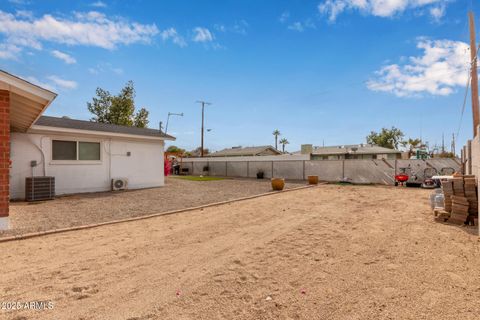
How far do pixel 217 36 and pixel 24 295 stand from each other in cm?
1511

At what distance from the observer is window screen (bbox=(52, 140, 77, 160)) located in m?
10.9

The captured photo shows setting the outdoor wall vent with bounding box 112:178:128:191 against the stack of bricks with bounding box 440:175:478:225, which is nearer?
the stack of bricks with bounding box 440:175:478:225

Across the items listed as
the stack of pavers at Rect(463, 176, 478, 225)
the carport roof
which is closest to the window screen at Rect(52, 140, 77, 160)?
the carport roof

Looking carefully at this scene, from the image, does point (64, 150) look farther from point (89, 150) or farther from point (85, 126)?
point (85, 126)

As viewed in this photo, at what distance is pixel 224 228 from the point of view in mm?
5992

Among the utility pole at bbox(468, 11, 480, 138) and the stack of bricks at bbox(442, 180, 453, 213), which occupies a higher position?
the utility pole at bbox(468, 11, 480, 138)

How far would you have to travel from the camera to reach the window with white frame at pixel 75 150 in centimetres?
1095

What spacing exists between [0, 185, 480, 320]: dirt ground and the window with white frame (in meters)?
7.05

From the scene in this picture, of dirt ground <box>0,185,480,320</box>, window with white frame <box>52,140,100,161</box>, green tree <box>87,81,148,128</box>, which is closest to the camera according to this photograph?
dirt ground <box>0,185,480,320</box>

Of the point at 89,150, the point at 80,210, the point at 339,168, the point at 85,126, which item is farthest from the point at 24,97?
the point at 339,168

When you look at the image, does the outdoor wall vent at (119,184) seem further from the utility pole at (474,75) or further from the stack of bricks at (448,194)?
the utility pole at (474,75)

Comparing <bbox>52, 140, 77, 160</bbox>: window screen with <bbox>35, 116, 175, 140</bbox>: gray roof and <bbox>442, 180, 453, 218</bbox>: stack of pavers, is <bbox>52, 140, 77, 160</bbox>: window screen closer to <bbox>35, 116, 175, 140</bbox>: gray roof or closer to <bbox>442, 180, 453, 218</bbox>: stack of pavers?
<bbox>35, 116, 175, 140</bbox>: gray roof

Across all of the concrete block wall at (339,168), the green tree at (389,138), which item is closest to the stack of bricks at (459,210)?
the concrete block wall at (339,168)

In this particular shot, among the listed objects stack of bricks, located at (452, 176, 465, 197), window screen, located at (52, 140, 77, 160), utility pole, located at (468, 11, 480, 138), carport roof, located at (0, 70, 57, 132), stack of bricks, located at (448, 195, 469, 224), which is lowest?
stack of bricks, located at (448, 195, 469, 224)
